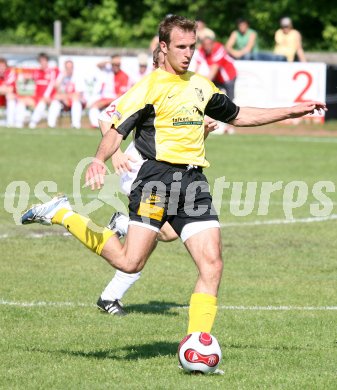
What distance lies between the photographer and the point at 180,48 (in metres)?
6.61

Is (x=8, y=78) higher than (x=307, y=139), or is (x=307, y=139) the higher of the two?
(x=8, y=78)

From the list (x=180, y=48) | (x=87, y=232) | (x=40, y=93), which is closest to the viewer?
(x=180, y=48)

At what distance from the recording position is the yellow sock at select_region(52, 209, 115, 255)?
22.7 feet

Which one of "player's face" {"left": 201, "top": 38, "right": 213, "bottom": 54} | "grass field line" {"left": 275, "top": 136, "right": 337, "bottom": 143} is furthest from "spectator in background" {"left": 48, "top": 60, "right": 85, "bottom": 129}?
"grass field line" {"left": 275, "top": 136, "right": 337, "bottom": 143}

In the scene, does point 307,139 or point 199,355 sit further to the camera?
point 307,139

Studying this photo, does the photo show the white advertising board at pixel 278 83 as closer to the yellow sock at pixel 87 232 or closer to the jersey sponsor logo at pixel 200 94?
the yellow sock at pixel 87 232

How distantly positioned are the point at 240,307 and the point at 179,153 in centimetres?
210

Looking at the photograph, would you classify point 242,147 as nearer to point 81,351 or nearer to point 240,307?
point 240,307

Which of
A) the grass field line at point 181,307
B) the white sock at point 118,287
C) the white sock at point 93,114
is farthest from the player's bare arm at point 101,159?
the white sock at point 93,114

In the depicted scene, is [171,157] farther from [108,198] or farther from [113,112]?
[108,198]

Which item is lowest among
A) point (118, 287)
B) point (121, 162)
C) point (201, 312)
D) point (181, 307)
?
point (181, 307)

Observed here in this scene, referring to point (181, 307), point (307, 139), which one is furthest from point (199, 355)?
point (307, 139)

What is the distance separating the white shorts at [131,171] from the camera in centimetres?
782

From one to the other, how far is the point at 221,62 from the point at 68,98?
15.0 ft
